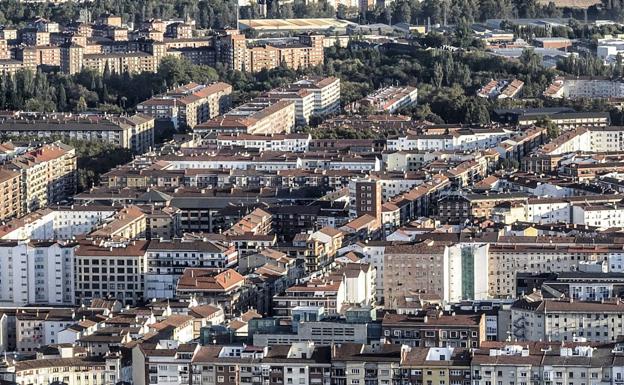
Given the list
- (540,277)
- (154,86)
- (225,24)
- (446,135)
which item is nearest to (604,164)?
(446,135)

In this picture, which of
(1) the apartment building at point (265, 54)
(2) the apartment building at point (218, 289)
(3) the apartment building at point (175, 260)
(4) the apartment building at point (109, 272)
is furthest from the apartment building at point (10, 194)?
(1) the apartment building at point (265, 54)

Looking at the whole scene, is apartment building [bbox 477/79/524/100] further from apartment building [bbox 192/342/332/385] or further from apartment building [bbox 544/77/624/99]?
apartment building [bbox 192/342/332/385]

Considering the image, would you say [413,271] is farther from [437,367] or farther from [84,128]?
[84,128]

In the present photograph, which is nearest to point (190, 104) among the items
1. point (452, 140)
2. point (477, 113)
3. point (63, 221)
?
point (477, 113)

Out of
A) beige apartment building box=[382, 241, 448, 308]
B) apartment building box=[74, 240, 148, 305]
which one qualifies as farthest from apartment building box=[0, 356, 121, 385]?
beige apartment building box=[382, 241, 448, 308]

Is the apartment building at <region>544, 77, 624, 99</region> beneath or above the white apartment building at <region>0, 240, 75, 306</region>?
above

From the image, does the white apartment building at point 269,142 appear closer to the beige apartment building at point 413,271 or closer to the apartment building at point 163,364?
Result: the beige apartment building at point 413,271

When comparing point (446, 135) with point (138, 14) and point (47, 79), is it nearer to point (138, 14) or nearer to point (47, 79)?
point (47, 79)
